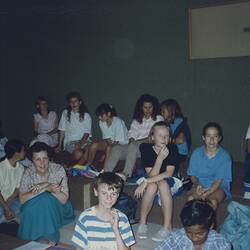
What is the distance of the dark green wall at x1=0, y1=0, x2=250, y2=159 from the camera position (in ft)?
18.0

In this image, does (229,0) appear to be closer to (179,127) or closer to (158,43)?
(158,43)

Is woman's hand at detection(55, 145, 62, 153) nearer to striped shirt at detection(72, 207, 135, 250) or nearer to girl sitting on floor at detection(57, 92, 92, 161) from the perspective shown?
girl sitting on floor at detection(57, 92, 92, 161)

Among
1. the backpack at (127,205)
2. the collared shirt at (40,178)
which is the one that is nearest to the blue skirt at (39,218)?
the collared shirt at (40,178)

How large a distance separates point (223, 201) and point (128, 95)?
127 inches

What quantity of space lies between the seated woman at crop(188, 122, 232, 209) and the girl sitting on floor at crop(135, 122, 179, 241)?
204 millimetres

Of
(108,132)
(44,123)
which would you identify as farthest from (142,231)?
(44,123)

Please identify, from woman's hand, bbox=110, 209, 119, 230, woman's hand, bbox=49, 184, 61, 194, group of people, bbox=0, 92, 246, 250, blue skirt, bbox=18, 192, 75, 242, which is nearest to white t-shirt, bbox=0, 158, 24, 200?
group of people, bbox=0, 92, 246, 250

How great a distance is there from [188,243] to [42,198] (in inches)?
64.4

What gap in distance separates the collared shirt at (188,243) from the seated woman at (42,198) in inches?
57.2

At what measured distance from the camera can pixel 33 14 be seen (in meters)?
7.22

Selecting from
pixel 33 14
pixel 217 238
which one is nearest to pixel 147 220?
pixel 217 238

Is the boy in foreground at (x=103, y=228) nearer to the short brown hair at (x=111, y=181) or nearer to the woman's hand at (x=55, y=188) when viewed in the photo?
the short brown hair at (x=111, y=181)

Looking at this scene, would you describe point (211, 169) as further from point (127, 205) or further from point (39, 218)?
point (39, 218)

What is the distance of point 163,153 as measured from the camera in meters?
3.58
